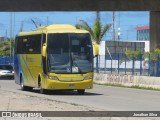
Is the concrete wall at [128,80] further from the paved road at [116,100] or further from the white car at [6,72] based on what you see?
the white car at [6,72]

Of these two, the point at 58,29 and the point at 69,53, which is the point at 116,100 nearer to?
the point at 69,53

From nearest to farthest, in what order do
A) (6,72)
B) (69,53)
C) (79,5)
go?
(69,53) < (79,5) < (6,72)

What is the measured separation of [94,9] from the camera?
48.5 m

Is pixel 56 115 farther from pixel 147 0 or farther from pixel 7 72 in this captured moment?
pixel 7 72

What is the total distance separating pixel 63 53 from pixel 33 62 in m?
2.81

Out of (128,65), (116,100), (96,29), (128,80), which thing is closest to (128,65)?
(128,65)

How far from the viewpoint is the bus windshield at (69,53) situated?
2644cm

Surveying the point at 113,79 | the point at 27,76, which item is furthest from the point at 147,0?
the point at 27,76

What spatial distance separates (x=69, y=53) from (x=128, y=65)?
15000 mm

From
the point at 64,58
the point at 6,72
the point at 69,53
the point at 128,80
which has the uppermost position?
the point at 69,53

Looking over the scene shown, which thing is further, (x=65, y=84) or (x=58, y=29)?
(x=58, y=29)

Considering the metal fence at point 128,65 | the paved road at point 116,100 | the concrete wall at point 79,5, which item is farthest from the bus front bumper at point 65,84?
the concrete wall at point 79,5

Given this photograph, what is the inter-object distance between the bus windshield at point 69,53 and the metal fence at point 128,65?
32.7ft

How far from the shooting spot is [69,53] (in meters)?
26.5
